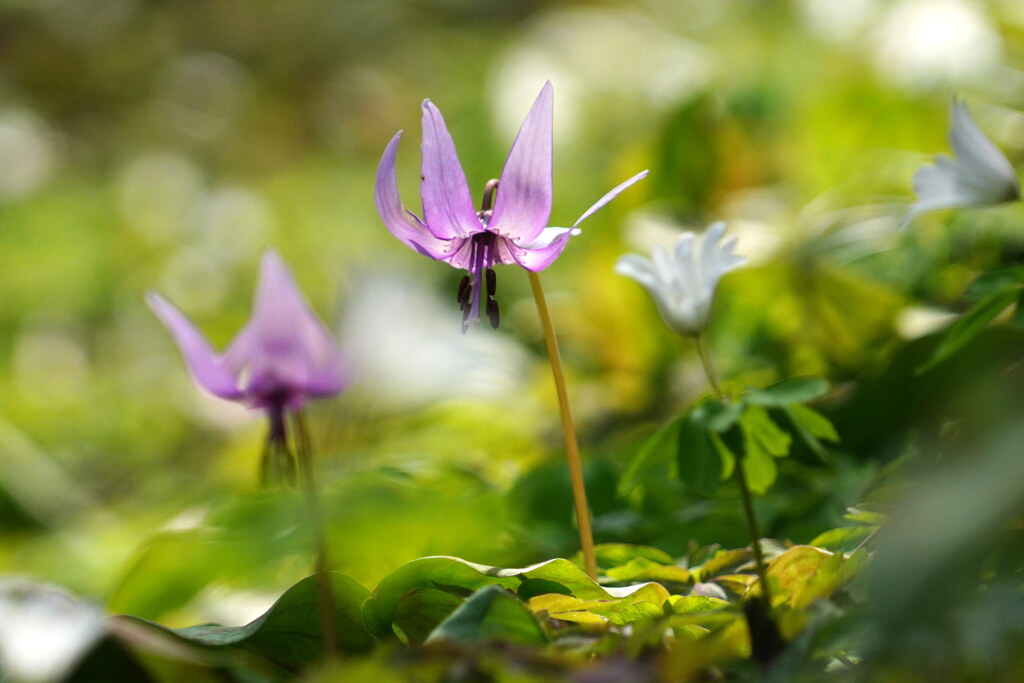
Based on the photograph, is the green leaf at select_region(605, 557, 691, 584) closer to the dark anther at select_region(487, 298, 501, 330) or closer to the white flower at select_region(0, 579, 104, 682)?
the dark anther at select_region(487, 298, 501, 330)

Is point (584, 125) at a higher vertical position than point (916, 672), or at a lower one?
higher

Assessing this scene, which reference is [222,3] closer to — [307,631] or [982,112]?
[982,112]

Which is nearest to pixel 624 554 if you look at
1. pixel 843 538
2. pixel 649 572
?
pixel 649 572

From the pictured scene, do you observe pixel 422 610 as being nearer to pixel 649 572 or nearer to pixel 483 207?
pixel 649 572

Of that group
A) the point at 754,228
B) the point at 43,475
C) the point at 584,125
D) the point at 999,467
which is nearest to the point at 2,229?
the point at 43,475

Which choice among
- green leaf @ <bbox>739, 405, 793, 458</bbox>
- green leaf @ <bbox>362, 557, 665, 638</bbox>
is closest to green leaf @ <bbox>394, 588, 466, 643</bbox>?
green leaf @ <bbox>362, 557, 665, 638</bbox>

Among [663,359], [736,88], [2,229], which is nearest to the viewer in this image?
[663,359]
